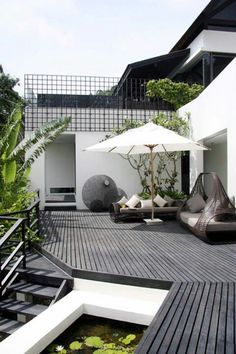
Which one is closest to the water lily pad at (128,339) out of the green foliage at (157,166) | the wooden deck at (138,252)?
the wooden deck at (138,252)

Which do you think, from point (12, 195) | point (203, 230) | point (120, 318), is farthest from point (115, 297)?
point (12, 195)

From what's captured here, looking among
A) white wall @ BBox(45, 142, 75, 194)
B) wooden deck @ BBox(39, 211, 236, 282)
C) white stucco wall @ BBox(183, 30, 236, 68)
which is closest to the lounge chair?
wooden deck @ BBox(39, 211, 236, 282)

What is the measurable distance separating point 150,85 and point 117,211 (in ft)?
22.1

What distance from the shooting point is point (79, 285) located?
482cm

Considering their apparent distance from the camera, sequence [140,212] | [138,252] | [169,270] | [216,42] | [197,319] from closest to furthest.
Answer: [197,319] < [169,270] < [138,252] < [140,212] < [216,42]

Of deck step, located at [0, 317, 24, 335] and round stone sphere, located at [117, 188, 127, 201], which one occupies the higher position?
round stone sphere, located at [117, 188, 127, 201]

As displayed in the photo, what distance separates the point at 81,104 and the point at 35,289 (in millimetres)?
10487

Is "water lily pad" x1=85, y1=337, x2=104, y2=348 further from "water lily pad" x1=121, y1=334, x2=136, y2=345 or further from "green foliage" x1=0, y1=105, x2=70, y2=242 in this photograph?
"green foliage" x1=0, y1=105, x2=70, y2=242

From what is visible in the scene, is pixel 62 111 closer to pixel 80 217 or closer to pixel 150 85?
pixel 150 85

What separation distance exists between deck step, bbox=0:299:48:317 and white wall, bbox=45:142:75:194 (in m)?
13.5

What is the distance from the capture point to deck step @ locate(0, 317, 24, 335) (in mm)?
4238

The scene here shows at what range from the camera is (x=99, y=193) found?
41.4 ft

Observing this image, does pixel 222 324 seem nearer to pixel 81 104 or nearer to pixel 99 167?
pixel 99 167

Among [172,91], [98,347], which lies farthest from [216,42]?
[98,347]
